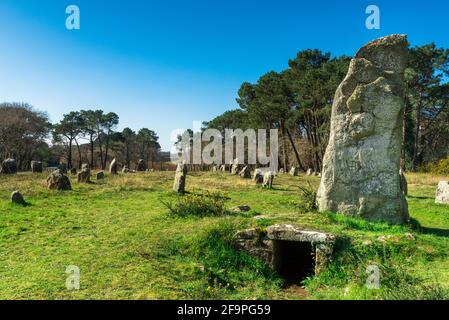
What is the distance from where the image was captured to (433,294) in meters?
5.48

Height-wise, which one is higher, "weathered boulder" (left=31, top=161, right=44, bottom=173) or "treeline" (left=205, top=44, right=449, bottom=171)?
"treeline" (left=205, top=44, right=449, bottom=171)

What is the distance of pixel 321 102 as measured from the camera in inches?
1594

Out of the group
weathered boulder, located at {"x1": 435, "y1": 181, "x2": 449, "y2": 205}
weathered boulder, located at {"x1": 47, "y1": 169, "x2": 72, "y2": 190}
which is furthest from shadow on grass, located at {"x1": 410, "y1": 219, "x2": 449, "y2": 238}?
weathered boulder, located at {"x1": 47, "y1": 169, "x2": 72, "y2": 190}

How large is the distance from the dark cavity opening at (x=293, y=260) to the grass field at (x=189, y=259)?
0.54 m

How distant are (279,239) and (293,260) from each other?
118cm

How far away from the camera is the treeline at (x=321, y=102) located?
3816cm

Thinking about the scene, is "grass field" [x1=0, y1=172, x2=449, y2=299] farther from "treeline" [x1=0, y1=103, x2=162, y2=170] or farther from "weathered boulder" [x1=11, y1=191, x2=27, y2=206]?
"treeline" [x1=0, y1=103, x2=162, y2=170]

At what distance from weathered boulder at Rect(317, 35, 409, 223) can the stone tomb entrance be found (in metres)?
2.28

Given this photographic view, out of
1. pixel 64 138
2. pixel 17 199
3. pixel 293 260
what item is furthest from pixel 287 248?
pixel 64 138

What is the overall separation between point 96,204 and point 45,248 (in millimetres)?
6519

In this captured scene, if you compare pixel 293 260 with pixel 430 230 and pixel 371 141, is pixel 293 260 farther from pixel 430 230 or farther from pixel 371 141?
pixel 430 230

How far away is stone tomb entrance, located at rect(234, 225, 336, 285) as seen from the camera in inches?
325

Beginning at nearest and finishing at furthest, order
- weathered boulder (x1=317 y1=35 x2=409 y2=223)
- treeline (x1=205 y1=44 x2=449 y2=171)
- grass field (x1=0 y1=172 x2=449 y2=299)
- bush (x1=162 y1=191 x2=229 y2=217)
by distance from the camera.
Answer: grass field (x1=0 y1=172 x2=449 y2=299), weathered boulder (x1=317 y1=35 x2=409 y2=223), bush (x1=162 y1=191 x2=229 y2=217), treeline (x1=205 y1=44 x2=449 y2=171)

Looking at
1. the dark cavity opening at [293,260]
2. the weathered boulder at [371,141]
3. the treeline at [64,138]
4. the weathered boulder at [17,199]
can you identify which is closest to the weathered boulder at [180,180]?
the weathered boulder at [17,199]
